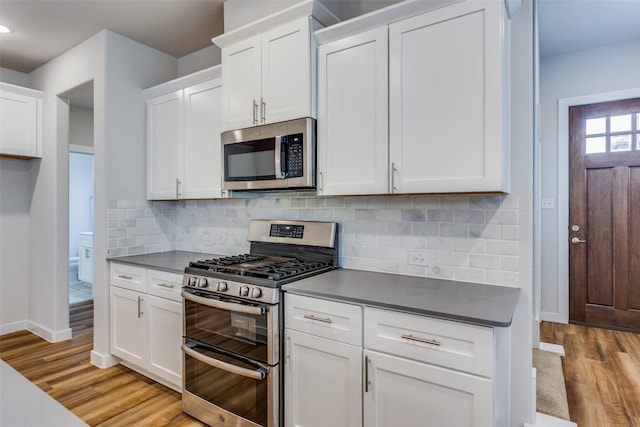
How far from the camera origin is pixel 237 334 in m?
1.91

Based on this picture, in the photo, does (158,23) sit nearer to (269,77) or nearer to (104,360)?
(269,77)

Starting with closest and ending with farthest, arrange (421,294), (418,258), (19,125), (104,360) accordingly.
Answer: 1. (421,294)
2. (418,258)
3. (104,360)
4. (19,125)

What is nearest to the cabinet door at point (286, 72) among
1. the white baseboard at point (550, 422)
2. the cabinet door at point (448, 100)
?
the cabinet door at point (448, 100)

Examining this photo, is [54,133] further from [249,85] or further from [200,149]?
[249,85]

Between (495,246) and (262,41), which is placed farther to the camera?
(262,41)

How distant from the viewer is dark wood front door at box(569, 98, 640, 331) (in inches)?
138

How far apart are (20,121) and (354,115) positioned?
131 inches

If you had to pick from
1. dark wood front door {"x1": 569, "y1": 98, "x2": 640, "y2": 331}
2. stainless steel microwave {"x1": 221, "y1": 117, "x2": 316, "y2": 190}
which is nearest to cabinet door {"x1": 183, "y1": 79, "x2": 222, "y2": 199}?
stainless steel microwave {"x1": 221, "y1": 117, "x2": 316, "y2": 190}

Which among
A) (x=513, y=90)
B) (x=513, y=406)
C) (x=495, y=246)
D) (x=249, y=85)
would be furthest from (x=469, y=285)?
(x=249, y=85)

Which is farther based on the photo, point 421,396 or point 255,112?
point 255,112

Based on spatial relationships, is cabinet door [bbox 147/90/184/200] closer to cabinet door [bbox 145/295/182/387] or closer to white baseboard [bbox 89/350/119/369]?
cabinet door [bbox 145/295/182/387]

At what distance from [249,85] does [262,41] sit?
273 mm

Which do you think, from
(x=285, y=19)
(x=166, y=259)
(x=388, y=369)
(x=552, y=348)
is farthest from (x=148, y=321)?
(x=552, y=348)

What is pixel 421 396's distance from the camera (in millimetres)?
1431
